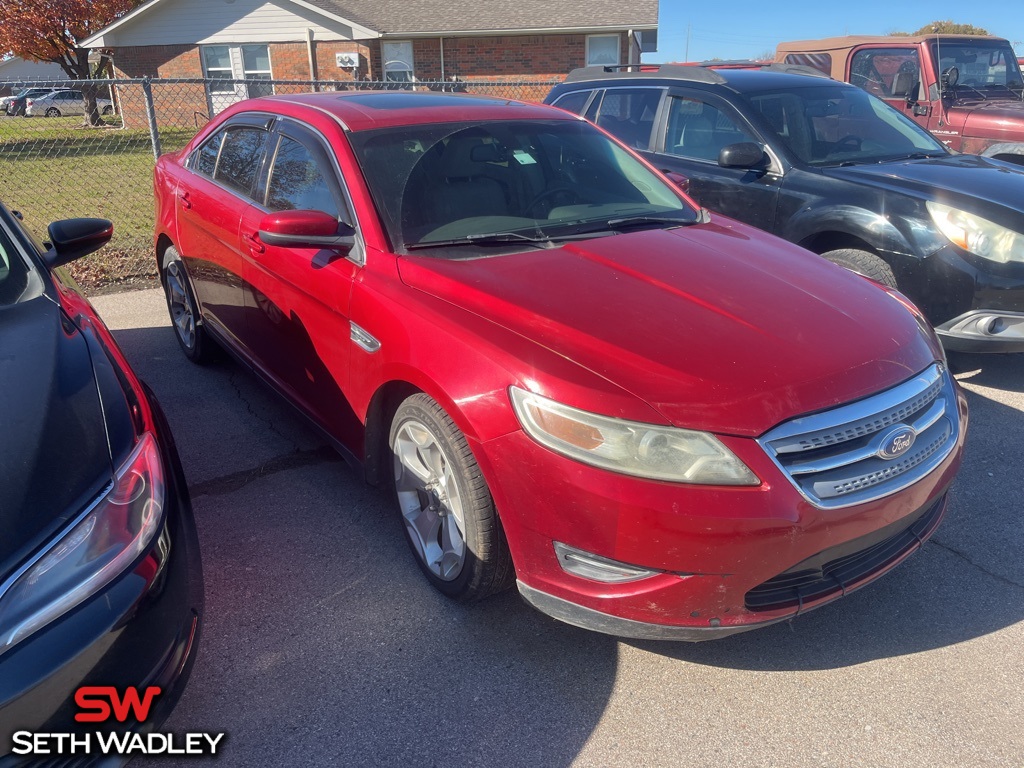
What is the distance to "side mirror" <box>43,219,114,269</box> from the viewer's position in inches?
122

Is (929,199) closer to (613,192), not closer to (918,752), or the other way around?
(613,192)

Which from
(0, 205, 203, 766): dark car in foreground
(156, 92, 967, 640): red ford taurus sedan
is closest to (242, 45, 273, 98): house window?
(156, 92, 967, 640): red ford taurus sedan

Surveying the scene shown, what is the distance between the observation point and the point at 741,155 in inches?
203

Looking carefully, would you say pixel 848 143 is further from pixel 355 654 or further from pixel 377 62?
pixel 377 62

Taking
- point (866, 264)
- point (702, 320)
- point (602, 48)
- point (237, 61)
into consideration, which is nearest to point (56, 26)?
point (237, 61)

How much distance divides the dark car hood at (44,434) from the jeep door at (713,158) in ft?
13.9

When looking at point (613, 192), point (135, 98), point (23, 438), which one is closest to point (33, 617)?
point (23, 438)

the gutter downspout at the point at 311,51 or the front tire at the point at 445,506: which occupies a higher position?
the gutter downspout at the point at 311,51

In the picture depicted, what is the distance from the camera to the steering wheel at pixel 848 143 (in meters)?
5.50

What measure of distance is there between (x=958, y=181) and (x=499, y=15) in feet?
68.9

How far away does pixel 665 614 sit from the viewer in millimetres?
2268

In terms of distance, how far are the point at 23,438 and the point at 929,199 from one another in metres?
4.61

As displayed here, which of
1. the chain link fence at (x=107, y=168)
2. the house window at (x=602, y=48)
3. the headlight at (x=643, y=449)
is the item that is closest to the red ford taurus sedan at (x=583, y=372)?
the headlight at (x=643, y=449)

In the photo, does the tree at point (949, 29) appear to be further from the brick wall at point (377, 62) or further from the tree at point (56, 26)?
the tree at point (56, 26)
